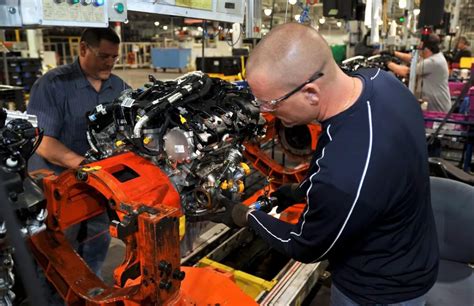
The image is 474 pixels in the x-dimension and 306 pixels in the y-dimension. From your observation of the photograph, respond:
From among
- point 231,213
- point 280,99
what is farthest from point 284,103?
point 231,213

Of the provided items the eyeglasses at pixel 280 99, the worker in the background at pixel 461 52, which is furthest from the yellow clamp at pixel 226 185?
the worker in the background at pixel 461 52

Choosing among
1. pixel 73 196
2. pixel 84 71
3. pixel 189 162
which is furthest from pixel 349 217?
pixel 84 71

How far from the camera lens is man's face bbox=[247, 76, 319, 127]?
1.39 m

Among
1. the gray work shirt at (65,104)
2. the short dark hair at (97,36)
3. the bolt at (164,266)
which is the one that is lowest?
the bolt at (164,266)

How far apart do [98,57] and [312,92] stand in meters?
1.75

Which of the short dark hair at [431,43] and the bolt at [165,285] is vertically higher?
the short dark hair at [431,43]

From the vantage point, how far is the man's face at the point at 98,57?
256 cm

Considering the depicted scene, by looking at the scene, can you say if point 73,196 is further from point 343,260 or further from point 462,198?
point 462,198

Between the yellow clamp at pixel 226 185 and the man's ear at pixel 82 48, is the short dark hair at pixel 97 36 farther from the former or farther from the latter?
the yellow clamp at pixel 226 185

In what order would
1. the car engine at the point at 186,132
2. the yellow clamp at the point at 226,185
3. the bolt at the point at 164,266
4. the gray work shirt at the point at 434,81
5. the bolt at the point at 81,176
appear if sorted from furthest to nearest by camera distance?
the gray work shirt at the point at 434,81, the yellow clamp at the point at 226,185, the car engine at the point at 186,132, the bolt at the point at 81,176, the bolt at the point at 164,266

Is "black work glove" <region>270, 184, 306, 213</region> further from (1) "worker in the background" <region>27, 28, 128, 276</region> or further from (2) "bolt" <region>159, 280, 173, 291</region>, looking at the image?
(1) "worker in the background" <region>27, 28, 128, 276</region>

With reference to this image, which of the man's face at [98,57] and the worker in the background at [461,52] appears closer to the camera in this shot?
the man's face at [98,57]

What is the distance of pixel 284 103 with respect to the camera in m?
1.43

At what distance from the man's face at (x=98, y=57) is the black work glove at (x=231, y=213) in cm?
119
